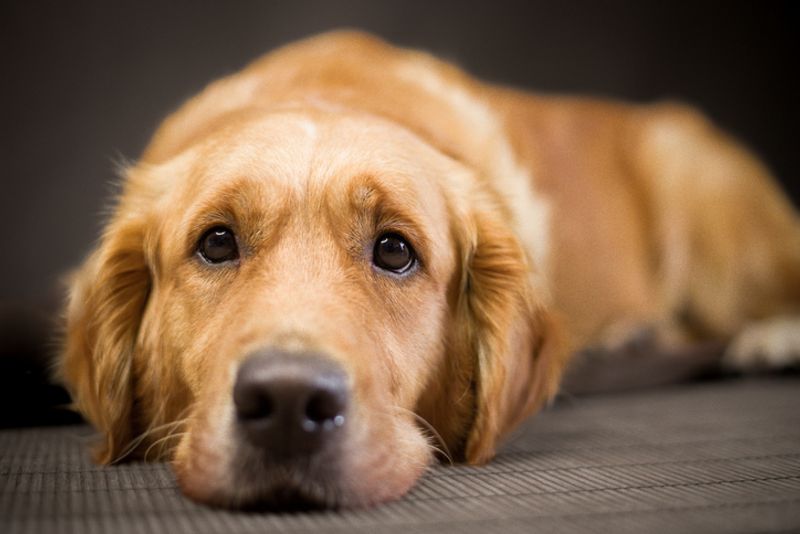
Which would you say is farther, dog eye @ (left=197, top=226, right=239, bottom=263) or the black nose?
dog eye @ (left=197, top=226, right=239, bottom=263)

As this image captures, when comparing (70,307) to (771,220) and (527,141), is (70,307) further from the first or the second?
(771,220)

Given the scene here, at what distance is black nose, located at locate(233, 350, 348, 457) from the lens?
1.40 metres

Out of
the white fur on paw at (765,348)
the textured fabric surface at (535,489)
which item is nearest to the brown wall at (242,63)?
the white fur on paw at (765,348)

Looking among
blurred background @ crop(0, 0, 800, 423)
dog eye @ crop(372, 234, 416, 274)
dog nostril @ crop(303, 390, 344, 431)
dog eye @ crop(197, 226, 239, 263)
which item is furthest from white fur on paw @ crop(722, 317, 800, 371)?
dog nostril @ crop(303, 390, 344, 431)

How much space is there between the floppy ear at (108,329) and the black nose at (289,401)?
0.70 m

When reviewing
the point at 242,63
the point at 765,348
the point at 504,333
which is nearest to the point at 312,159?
the point at 504,333

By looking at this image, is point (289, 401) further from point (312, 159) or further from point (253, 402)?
point (312, 159)

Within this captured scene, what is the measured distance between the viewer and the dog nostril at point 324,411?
1.42 metres

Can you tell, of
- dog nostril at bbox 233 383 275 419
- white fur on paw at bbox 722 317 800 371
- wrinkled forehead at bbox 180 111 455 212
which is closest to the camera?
dog nostril at bbox 233 383 275 419

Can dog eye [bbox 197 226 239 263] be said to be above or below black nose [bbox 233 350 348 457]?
above

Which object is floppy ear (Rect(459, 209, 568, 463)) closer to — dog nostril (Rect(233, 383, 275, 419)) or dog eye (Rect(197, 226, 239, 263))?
dog eye (Rect(197, 226, 239, 263))

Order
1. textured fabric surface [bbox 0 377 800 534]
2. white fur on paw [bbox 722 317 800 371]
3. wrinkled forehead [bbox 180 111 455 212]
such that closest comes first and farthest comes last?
textured fabric surface [bbox 0 377 800 534] < wrinkled forehead [bbox 180 111 455 212] < white fur on paw [bbox 722 317 800 371]

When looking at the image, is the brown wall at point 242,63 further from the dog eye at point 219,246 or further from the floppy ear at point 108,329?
the dog eye at point 219,246

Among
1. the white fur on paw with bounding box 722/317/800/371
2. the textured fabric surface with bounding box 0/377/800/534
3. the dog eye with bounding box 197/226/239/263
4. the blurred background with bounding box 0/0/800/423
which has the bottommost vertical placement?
the textured fabric surface with bounding box 0/377/800/534
